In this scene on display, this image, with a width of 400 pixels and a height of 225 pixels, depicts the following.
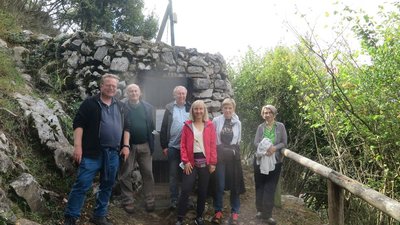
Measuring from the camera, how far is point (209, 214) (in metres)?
4.95

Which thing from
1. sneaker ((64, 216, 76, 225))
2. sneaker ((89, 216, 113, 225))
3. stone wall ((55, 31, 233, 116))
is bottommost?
sneaker ((89, 216, 113, 225))

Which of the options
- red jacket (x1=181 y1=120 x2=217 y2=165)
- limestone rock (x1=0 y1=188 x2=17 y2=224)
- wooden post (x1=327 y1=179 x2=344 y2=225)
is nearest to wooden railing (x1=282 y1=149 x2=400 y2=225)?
wooden post (x1=327 y1=179 x2=344 y2=225)

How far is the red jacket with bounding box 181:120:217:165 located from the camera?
4.11m

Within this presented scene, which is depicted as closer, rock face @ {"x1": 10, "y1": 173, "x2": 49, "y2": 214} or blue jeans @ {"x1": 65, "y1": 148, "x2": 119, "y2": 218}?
rock face @ {"x1": 10, "y1": 173, "x2": 49, "y2": 214}

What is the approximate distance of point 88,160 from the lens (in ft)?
12.1

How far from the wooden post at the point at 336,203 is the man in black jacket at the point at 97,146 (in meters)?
2.52

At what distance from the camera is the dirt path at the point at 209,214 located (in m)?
4.50

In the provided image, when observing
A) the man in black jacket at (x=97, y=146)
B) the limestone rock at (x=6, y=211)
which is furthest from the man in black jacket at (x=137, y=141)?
the limestone rock at (x=6, y=211)

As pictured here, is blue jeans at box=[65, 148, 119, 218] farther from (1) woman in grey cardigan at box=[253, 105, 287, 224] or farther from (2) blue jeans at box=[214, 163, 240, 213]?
(1) woman in grey cardigan at box=[253, 105, 287, 224]

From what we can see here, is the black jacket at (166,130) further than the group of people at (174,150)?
Yes

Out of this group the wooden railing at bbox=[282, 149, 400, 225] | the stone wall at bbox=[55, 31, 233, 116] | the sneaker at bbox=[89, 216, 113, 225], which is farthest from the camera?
the stone wall at bbox=[55, 31, 233, 116]

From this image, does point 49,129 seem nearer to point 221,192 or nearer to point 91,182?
point 91,182

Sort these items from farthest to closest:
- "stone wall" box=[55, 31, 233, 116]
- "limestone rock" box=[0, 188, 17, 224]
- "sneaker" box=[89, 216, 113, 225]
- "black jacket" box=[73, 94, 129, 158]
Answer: "stone wall" box=[55, 31, 233, 116]
"sneaker" box=[89, 216, 113, 225]
"black jacket" box=[73, 94, 129, 158]
"limestone rock" box=[0, 188, 17, 224]

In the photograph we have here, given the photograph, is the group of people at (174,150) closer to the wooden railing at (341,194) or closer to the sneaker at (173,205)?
the sneaker at (173,205)
